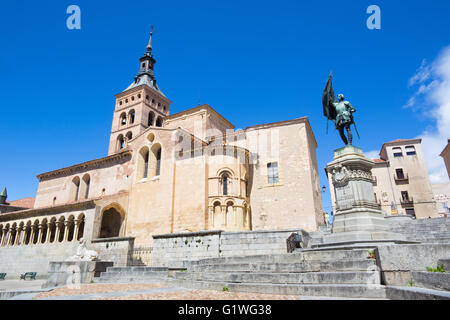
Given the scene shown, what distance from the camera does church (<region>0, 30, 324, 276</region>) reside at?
22234mm

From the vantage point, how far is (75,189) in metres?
33.5

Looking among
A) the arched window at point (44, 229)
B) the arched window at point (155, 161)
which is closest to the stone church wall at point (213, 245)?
the arched window at point (155, 161)

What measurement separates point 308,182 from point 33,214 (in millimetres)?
25924

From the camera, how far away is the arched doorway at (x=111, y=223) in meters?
25.6

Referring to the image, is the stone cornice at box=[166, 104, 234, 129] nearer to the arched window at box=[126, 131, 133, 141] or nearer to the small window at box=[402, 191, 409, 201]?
the arched window at box=[126, 131, 133, 141]

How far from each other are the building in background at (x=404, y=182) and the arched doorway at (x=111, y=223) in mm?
29110

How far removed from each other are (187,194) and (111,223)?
8.97m

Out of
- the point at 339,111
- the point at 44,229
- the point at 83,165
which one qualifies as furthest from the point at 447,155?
the point at 44,229

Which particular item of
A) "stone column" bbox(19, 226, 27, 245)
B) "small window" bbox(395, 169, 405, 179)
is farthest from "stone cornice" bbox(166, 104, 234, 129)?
"small window" bbox(395, 169, 405, 179)

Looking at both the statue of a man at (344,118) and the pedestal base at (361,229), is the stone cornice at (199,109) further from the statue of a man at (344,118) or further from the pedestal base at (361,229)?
the pedestal base at (361,229)

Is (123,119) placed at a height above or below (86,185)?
above

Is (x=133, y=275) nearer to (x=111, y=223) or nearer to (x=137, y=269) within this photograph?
(x=137, y=269)

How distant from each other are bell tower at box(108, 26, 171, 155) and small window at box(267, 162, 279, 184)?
2081 cm
